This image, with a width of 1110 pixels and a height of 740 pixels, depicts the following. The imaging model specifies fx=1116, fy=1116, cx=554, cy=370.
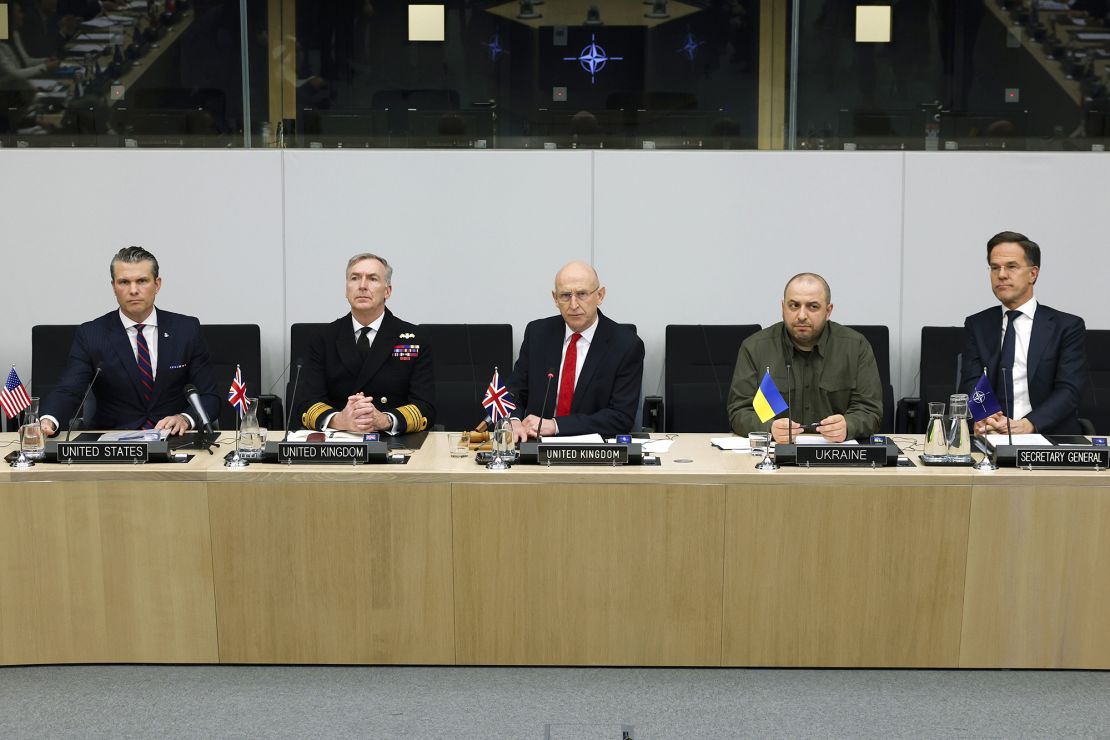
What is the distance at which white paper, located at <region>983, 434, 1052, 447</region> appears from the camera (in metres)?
3.46

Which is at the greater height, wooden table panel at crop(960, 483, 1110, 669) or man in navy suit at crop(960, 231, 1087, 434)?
man in navy suit at crop(960, 231, 1087, 434)

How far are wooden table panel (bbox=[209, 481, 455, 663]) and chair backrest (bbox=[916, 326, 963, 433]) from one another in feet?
9.59

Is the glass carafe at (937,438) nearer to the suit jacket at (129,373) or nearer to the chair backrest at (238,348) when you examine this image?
the suit jacket at (129,373)

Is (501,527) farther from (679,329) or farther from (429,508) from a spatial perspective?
(679,329)

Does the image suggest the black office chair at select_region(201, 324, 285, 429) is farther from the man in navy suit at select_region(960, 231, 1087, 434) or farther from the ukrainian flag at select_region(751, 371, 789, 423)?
the man in navy suit at select_region(960, 231, 1087, 434)

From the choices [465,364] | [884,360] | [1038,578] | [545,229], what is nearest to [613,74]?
[545,229]

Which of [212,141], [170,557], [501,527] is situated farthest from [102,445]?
[212,141]

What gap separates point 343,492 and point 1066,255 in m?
3.99

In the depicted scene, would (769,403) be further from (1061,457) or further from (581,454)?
(1061,457)

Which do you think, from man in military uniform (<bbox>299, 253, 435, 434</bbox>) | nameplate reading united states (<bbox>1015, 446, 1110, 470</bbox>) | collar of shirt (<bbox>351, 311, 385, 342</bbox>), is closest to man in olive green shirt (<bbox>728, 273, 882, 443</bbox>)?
nameplate reading united states (<bbox>1015, 446, 1110, 470</bbox>)

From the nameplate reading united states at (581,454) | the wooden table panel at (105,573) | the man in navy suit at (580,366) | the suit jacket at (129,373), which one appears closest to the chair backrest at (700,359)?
the man in navy suit at (580,366)

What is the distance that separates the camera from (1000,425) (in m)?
3.70

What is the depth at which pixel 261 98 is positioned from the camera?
18.1 feet

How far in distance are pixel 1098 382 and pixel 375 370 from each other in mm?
3419
